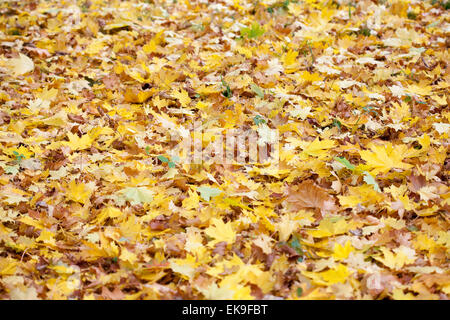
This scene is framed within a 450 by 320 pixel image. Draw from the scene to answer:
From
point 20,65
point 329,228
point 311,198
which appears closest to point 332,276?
point 329,228

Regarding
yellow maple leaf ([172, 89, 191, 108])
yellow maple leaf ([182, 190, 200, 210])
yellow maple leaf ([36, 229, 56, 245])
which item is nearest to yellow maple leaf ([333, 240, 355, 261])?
yellow maple leaf ([182, 190, 200, 210])

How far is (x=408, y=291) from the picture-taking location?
182 cm

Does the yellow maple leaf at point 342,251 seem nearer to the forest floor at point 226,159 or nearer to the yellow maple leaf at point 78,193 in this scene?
the forest floor at point 226,159

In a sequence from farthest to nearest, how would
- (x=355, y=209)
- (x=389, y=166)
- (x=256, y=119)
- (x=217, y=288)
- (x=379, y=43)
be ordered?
1. (x=379, y=43)
2. (x=256, y=119)
3. (x=389, y=166)
4. (x=355, y=209)
5. (x=217, y=288)

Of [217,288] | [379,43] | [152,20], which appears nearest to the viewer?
[217,288]

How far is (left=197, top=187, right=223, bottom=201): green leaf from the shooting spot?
7.70ft

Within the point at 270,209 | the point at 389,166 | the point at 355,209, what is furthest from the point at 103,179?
the point at 389,166

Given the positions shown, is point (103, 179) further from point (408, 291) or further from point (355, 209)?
point (408, 291)

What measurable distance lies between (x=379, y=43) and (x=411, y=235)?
2.49 m

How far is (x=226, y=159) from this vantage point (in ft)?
8.85

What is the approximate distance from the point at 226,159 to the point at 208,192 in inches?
15.3

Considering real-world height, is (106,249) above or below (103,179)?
below

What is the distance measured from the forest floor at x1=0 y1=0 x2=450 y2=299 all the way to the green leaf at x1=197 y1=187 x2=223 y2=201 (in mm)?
14

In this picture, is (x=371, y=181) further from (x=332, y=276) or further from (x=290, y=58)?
(x=290, y=58)
